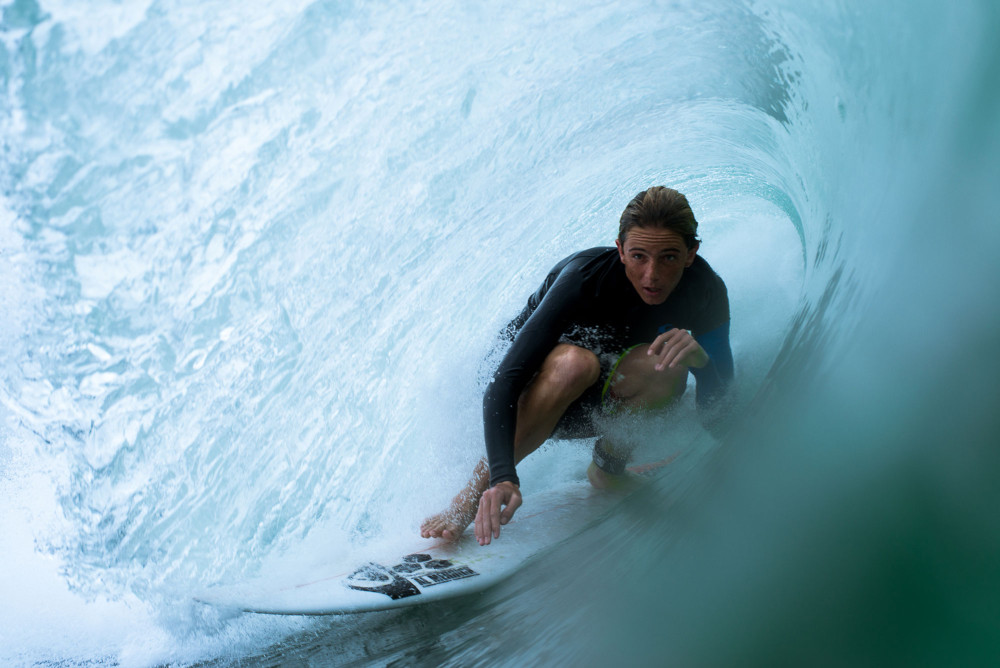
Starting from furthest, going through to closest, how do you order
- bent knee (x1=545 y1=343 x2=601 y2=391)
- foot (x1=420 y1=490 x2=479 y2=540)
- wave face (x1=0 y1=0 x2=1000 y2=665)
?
foot (x1=420 y1=490 x2=479 y2=540), bent knee (x1=545 y1=343 x2=601 y2=391), wave face (x1=0 y1=0 x2=1000 y2=665)

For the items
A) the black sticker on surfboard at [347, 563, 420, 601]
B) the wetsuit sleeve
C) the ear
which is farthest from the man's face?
the black sticker on surfboard at [347, 563, 420, 601]

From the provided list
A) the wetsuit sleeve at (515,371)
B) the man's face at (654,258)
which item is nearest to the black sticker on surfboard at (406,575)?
the wetsuit sleeve at (515,371)

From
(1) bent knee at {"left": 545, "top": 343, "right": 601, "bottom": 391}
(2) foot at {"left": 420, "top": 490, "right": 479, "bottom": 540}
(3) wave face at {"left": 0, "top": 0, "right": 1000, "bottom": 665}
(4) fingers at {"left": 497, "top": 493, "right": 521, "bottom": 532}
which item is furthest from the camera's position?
(2) foot at {"left": 420, "top": 490, "right": 479, "bottom": 540}

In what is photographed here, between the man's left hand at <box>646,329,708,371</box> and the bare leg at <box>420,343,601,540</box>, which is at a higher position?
the man's left hand at <box>646,329,708,371</box>

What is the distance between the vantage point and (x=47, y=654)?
136 centimetres

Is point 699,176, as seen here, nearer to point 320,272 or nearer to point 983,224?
point 320,272

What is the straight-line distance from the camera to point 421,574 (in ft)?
4.88

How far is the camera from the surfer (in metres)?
1.42

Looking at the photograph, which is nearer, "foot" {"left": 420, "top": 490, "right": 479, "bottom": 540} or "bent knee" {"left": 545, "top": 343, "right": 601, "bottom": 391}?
"bent knee" {"left": 545, "top": 343, "right": 601, "bottom": 391}

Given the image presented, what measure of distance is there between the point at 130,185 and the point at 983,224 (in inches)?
65.7

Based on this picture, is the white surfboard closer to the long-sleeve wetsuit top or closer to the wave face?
the wave face

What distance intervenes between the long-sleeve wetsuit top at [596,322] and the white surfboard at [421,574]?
0.23 metres

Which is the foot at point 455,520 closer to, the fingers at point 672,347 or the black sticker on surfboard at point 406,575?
the black sticker on surfboard at point 406,575

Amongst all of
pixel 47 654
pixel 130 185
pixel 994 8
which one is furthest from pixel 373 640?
pixel 994 8
